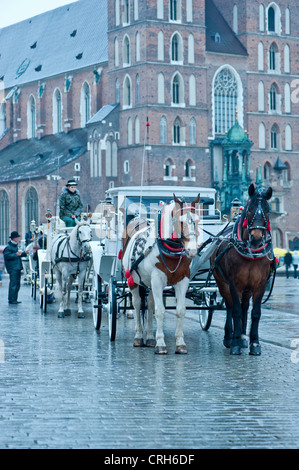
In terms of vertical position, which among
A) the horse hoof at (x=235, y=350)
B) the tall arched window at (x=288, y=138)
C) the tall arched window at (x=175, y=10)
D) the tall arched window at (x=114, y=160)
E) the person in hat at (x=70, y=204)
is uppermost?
the tall arched window at (x=175, y=10)

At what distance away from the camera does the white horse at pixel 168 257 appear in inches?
407

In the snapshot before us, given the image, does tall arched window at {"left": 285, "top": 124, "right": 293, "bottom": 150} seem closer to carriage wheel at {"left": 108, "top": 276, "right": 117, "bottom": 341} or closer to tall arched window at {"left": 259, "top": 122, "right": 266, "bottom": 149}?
tall arched window at {"left": 259, "top": 122, "right": 266, "bottom": 149}

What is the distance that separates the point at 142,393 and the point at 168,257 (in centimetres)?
282

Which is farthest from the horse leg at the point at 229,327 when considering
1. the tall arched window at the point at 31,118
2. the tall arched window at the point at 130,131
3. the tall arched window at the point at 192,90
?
the tall arched window at the point at 31,118

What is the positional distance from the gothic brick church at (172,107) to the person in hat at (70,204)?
36.0 m

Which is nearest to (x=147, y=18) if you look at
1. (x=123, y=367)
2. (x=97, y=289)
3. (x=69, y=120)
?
(x=69, y=120)

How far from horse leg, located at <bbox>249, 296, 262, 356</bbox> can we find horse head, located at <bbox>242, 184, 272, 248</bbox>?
71 cm

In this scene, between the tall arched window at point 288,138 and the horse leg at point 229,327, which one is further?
the tall arched window at point 288,138

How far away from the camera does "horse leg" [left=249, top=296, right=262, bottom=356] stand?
1053 cm

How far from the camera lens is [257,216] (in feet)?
33.4

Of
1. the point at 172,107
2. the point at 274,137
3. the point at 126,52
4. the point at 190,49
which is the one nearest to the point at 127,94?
the point at 126,52

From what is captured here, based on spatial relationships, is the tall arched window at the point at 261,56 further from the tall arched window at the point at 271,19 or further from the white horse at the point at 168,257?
the white horse at the point at 168,257

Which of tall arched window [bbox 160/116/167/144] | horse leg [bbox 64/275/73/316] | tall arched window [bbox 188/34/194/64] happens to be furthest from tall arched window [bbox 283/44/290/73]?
horse leg [bbox 64/275/73/316]
